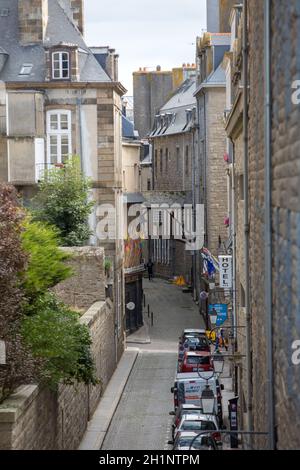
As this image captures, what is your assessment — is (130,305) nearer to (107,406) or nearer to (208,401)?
(107,406)

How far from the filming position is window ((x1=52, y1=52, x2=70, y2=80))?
136 feet

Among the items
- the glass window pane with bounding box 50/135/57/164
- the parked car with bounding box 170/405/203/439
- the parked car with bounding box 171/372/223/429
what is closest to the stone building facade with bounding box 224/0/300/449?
the parked car with bounding box 170/405/203/439

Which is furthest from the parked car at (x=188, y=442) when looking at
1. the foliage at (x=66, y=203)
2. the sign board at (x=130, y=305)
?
the sign board at (x=130, y=305)

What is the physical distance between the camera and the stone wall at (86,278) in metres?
36.1

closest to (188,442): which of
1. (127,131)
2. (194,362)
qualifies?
(194,362)

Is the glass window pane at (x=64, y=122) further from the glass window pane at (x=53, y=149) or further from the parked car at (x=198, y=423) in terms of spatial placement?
the parked car at (x=198, y=423)

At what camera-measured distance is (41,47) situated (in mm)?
42719

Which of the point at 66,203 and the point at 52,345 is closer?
the point at 52,345

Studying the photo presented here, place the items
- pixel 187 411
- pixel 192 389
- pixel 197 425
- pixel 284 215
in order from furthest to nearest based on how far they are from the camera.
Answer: pixel 192 389
pixel 187 411
pixel 197 425
pixel 284 215

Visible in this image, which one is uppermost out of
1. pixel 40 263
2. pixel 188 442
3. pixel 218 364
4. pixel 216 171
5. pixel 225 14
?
pixel 225 14

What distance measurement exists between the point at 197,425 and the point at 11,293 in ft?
20.3
